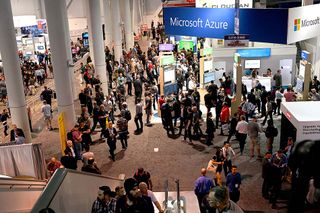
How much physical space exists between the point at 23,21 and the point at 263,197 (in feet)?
89.4

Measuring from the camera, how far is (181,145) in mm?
12992

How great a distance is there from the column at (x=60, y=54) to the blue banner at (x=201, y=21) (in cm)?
527

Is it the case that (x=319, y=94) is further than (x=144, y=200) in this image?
Yes

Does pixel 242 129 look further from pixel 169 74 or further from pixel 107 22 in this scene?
pixel 107 22

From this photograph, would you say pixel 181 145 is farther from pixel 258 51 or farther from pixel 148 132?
pixel 258 51

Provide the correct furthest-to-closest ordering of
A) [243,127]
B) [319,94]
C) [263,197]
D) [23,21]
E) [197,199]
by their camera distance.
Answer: [23,21], [319,94], [243,127], [263,197], [197,199]

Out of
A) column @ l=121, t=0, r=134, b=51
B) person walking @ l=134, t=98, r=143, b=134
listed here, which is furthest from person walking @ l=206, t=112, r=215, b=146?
column @ l=121, t=0, r=134, b=51

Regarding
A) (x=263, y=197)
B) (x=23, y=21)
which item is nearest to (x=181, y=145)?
(x=263, y=197)

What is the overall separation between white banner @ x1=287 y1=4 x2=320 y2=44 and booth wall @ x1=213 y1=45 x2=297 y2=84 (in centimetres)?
247

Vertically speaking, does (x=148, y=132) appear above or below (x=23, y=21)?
below

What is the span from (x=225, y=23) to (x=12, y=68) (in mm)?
8050

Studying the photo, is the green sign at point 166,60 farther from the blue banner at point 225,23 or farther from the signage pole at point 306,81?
the signage pole at point 306,81

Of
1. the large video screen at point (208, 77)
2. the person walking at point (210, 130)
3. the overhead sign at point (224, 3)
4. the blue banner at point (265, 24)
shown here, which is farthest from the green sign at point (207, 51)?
the person walking at point (210, 130)

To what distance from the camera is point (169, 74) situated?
55.6 feet
